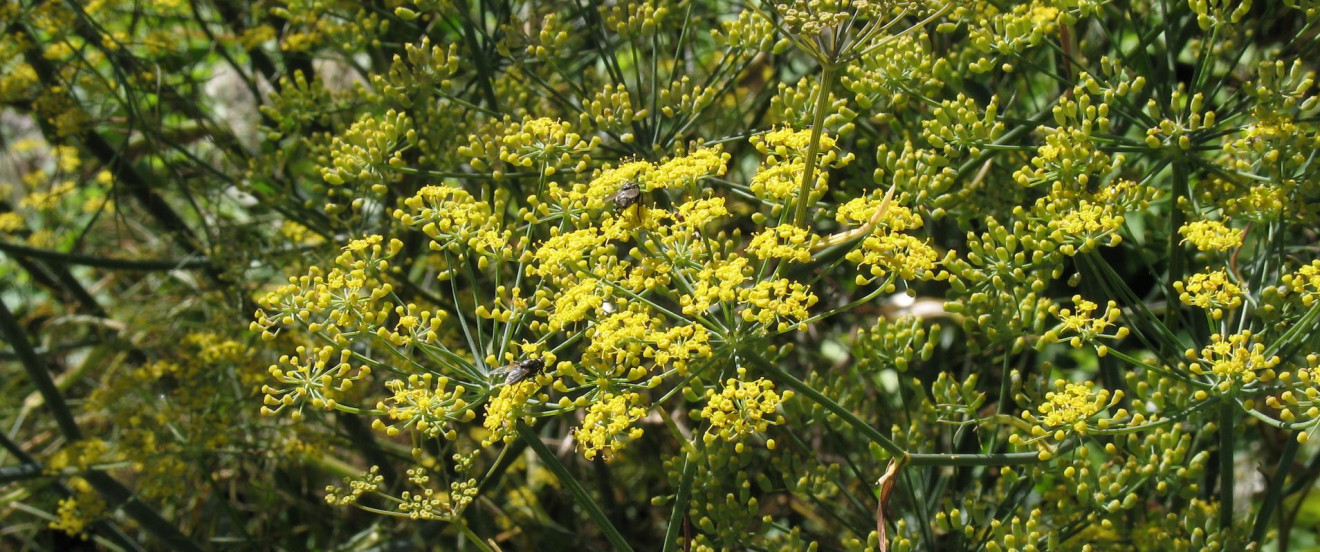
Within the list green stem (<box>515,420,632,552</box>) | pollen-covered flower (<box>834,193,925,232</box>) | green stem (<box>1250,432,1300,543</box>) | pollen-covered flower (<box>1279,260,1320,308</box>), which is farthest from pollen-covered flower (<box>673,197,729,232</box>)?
green stem (<box>1250,432,1300,543</box>)

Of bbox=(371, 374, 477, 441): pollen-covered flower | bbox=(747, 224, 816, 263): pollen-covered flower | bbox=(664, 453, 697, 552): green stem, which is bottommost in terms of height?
bbox=(664, 453, 697, 552): green stem

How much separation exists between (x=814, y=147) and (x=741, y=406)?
488 millimetres

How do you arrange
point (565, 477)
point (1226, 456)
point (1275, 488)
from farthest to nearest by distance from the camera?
point (1275, 488)
point (1226, 456)
point (565, 477)

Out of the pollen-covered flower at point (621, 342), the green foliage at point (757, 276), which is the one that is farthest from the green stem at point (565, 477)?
the pollen-covered flower at point (621, 342)

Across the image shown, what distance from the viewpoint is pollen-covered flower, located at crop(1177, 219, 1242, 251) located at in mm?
2156

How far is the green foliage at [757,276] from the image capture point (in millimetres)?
2021

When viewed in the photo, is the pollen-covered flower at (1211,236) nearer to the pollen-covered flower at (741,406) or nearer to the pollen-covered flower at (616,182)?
the pollen-covered flower at (741,406)

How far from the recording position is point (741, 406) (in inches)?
76.1

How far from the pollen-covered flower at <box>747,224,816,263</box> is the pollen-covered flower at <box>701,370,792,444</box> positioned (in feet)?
0.71

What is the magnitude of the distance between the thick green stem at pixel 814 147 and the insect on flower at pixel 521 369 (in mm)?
542

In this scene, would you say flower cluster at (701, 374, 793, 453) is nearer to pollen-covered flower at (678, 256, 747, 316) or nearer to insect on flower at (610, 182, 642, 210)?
pollen-covered flower at (678, 256, 747, 316)

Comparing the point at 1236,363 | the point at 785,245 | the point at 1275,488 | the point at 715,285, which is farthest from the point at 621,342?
the point at 1275,488

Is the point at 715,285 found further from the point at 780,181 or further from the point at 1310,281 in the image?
the point at 1310,281

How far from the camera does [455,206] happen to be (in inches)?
85.2
